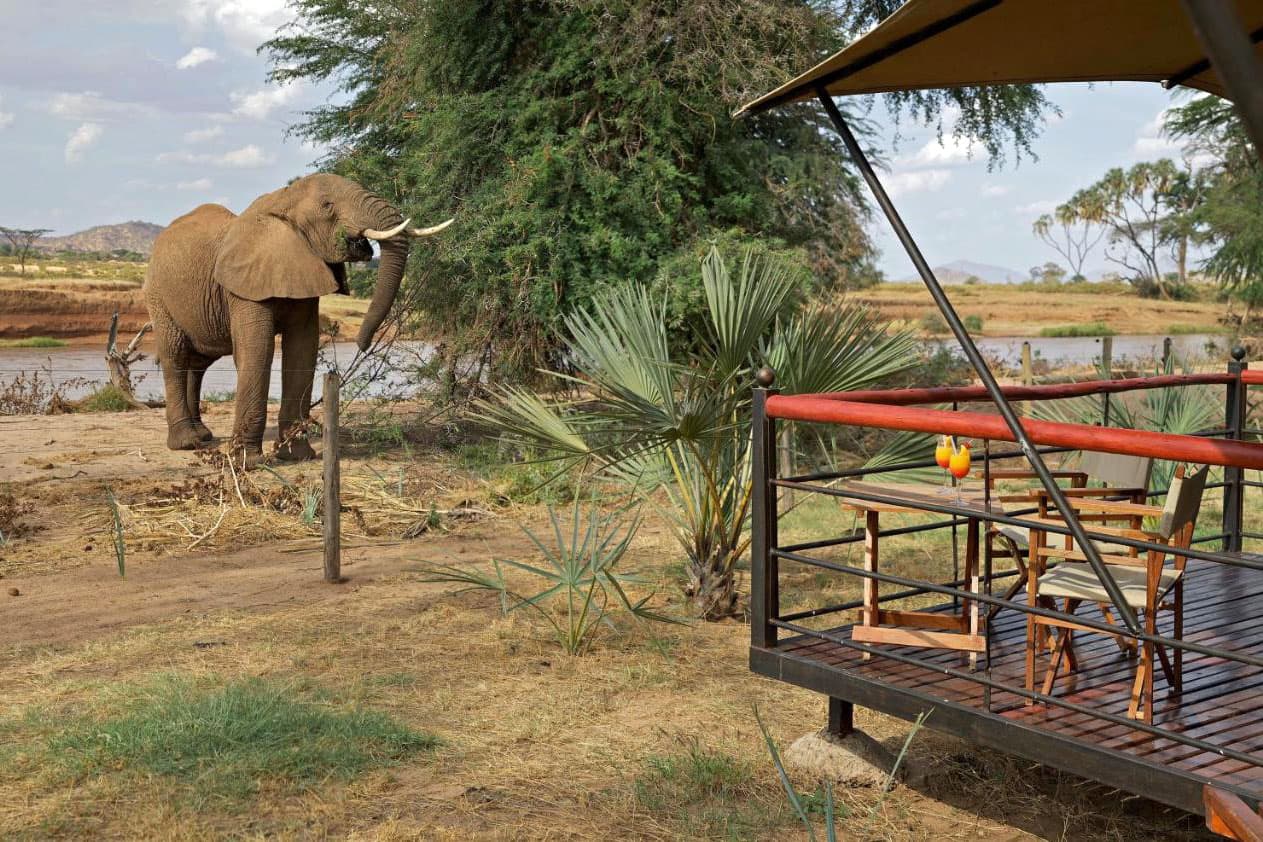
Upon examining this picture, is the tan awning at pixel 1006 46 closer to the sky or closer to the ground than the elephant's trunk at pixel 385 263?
closer to the sky

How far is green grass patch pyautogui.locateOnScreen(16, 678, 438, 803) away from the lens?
4750 mm

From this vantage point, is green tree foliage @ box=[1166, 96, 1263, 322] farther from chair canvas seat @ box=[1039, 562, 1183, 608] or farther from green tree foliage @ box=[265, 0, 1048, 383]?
chair canvas seat @ box=[1039, 562, 1183, 608]

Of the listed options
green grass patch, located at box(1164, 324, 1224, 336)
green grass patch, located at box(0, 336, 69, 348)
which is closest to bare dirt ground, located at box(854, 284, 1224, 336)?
green grass patch, located at box(1164, 324, 1224, 336)

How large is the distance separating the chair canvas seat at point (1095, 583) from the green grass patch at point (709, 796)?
4.19 ft

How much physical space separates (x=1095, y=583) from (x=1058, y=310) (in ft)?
205

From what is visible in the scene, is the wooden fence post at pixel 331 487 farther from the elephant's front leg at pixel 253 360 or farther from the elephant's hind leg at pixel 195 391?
the elephant's hind leg at pixel 195 391

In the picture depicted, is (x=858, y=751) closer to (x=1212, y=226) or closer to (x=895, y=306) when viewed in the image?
(x=1212, y=226)

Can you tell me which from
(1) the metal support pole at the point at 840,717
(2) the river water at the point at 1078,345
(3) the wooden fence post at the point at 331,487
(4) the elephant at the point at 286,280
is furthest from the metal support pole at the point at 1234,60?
(2) the river water at the point at 1078,345

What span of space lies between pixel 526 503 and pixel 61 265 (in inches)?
2533

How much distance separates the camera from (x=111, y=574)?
27.8ft

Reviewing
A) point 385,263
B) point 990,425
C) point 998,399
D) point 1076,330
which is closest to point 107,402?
point 385,263

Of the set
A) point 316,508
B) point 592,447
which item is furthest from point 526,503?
point 592,447

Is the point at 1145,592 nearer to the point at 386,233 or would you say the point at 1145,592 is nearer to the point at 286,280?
the point at 386,233

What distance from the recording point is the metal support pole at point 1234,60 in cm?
114
